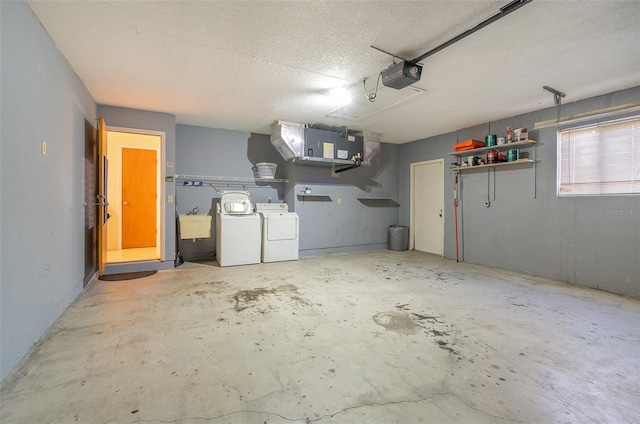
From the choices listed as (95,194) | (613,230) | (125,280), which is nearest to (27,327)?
(125,280)

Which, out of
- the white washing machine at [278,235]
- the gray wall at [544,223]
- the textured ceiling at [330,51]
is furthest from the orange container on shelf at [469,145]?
the white washing machine at [278,235]

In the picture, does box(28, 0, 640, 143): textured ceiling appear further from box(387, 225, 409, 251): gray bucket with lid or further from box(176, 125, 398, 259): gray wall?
box(387, 225, 409, 251): gray bucket with lid

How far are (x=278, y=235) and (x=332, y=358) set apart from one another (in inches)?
130

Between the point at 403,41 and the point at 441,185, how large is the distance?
396cm

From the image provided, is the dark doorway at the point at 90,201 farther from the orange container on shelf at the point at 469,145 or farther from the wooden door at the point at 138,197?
the orange container on shelf at the point at 469,145

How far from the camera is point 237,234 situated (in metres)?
4.80

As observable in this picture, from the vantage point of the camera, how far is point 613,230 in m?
3.56

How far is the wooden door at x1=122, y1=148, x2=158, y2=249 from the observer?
6.11 m

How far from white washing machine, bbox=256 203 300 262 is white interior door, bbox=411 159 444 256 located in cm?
295

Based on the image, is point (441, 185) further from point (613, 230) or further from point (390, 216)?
point (613, 230)

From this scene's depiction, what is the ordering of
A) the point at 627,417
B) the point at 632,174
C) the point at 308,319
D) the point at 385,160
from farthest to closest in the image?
1. the point at 385,160
2. the point at 632,174
3. the point at 308,319
4. the point at 627,417

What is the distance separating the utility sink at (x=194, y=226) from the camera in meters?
4.80

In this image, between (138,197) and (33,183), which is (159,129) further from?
(33,183)

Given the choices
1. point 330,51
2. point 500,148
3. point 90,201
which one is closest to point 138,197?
point 90,201
